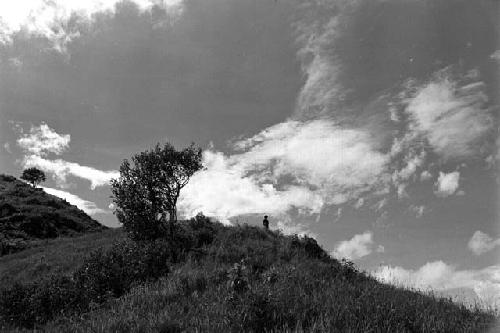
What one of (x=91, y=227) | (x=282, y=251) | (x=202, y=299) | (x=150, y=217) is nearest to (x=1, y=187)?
(x=91, y=227)

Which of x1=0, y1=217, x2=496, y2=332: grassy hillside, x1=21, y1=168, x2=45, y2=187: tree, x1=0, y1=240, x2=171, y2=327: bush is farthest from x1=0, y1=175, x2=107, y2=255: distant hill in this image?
x1=0, y1=217, x2=496, y2=332: grassy hillside

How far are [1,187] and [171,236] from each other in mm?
63647

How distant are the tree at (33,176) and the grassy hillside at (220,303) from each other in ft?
250

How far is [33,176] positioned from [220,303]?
3479 inches

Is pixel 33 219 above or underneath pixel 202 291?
above

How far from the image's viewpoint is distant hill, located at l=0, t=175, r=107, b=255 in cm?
4677

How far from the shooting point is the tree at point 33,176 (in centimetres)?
8375

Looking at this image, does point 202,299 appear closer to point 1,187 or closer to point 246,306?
point 246,306

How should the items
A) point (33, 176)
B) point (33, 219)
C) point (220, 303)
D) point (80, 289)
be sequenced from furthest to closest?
point (33, 176) → point (33, 219) → point (80, 289) → point (220, 303)

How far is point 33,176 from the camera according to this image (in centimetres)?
8394

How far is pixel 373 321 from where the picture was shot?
6137mm

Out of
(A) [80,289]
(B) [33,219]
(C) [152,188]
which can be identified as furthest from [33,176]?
(A) [80,289]

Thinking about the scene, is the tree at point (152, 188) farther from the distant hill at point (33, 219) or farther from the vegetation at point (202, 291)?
the distant hill at point (33, 219)

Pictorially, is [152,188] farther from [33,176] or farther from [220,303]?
[33,176]
